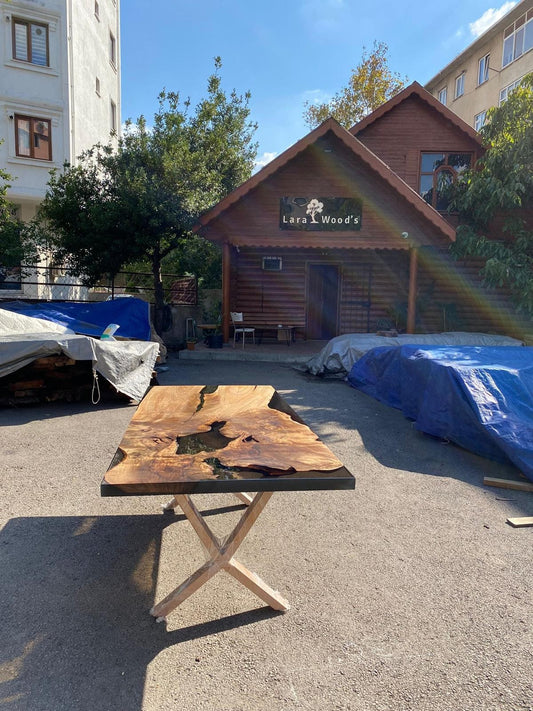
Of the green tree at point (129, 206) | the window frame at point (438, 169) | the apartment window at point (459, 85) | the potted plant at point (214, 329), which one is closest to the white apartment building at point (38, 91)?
the green tree at point (129, 206)

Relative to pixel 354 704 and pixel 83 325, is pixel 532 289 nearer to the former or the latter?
pixel 83 325

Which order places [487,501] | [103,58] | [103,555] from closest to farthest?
1. [103,555]
2. [487,501]
3. [103,58]

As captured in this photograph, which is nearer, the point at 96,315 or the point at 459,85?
the point at 96,315

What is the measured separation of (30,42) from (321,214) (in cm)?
1594

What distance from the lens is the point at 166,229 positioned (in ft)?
40.9

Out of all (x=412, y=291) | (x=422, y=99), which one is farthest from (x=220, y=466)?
(x=422, y=99)

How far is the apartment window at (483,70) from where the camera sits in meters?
28.1

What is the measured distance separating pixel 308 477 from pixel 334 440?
337 cm

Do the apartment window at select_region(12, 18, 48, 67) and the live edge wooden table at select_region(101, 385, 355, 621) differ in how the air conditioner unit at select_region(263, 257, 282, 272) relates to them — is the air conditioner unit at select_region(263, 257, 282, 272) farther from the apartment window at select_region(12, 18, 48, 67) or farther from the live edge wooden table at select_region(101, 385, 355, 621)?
the apartment window at select_region(12, 18, 48, 67)

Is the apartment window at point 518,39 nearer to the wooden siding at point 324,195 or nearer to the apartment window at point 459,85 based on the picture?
the apartment window at point 459,85

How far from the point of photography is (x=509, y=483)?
13.5 feet

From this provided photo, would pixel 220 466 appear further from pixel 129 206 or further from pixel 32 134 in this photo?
pixel 32 134

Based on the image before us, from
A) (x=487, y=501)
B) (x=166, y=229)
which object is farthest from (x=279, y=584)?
(x=166, y=229)

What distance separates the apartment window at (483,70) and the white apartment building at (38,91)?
22976 millimetres
